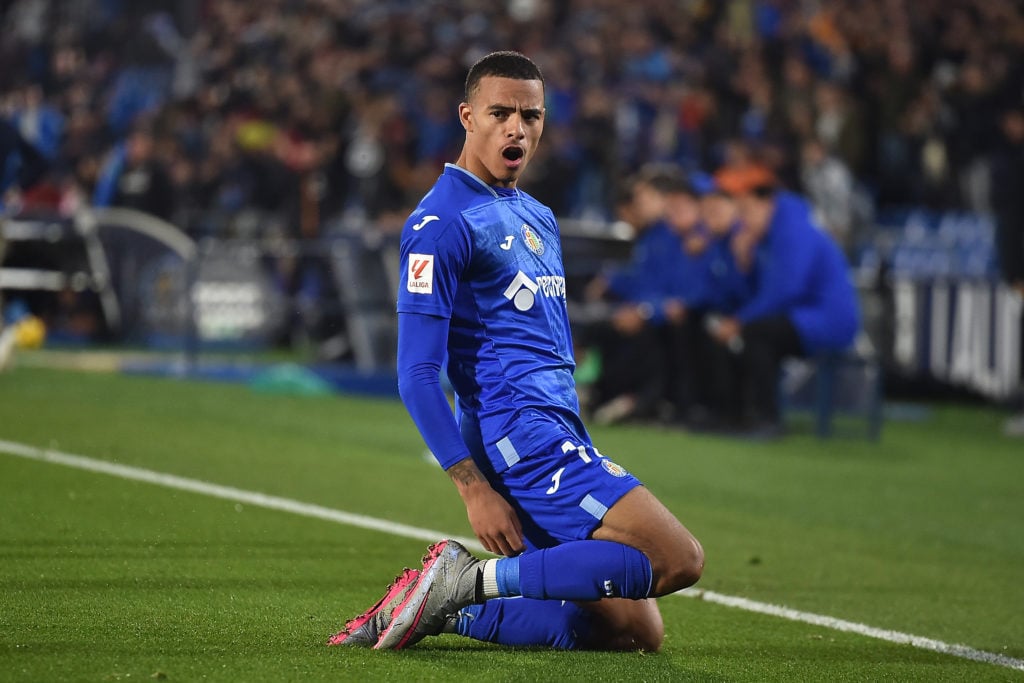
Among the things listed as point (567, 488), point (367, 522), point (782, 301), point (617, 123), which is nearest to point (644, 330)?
point (782, 301)

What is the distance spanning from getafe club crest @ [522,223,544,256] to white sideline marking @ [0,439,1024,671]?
2.01 m

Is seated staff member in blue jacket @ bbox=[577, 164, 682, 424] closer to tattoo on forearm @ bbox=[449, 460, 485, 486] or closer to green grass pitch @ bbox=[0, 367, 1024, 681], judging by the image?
green grass pitch @ bbox=[0, 367, 1024, 681]

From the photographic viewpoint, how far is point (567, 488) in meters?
4.70

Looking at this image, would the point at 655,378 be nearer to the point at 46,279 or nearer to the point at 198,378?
the point at 198,378

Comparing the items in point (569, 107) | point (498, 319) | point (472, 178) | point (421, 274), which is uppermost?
point (569, 107)

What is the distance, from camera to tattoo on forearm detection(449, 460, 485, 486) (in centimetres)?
454

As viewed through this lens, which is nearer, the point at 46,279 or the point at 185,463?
the point at 185,463

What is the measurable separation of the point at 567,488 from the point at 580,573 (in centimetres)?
25

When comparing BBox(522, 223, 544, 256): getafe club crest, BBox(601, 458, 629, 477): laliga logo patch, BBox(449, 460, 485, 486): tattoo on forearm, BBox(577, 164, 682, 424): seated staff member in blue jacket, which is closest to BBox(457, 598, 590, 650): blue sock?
BBox(601, 458, 629, 477): laliga logo patch

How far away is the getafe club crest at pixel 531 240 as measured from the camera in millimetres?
4906

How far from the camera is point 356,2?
24.8m

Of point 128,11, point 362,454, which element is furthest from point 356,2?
point 362,454

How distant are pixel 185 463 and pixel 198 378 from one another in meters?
6.21

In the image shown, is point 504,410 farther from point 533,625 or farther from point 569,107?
point 569,107
